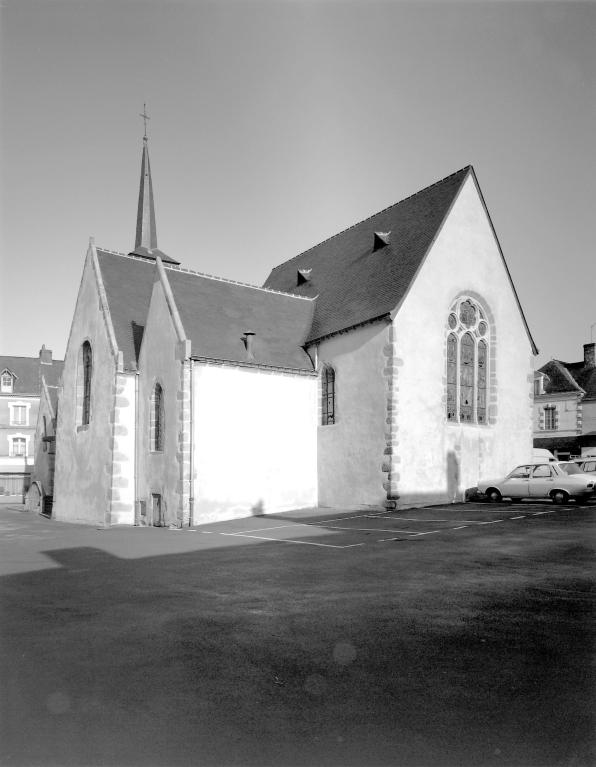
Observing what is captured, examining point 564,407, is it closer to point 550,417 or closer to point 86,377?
point 550,417

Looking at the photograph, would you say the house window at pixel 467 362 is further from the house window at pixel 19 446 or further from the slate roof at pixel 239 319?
the house window at pixel 19 446

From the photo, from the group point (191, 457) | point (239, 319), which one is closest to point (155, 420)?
point (191, 457)

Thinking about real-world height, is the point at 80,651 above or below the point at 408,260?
below

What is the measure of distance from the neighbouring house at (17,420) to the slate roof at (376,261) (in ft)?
98.8

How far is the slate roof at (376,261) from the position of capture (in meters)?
22.2

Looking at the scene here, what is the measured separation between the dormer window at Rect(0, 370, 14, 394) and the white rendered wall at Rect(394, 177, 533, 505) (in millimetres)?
40585

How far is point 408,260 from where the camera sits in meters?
22.4

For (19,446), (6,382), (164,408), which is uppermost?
(6,382)

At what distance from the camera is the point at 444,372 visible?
22438mm

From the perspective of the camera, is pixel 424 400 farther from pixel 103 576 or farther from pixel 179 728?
pixel 179 728

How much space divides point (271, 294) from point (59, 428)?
10.6 metres

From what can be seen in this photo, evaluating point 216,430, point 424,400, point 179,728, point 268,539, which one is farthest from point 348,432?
point 179,728

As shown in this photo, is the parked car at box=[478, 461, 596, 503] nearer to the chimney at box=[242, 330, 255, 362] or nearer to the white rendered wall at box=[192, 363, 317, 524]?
the white rendered wall at box=[192, 363, 317, 524]

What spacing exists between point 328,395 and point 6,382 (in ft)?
123
